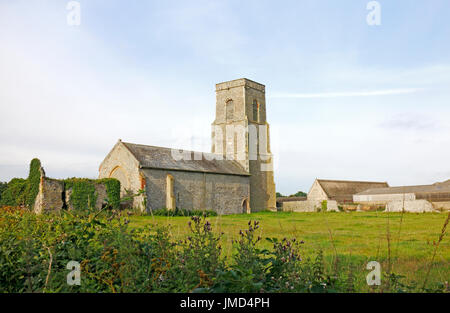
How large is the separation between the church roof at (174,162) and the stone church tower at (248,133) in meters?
3.38

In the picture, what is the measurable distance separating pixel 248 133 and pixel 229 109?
3.50 meters

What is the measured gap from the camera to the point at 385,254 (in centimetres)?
871

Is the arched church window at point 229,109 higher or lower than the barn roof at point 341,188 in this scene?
higher

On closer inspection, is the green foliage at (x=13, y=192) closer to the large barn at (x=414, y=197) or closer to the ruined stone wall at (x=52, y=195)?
the ruined stone wall at (x=52, y=195)

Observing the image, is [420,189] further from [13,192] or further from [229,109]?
[13,192]

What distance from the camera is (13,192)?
2528 cm

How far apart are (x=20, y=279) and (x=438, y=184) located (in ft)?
158

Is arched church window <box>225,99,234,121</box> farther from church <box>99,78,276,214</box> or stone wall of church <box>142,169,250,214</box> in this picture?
stone wall of church <box>142,169,250,214</box>

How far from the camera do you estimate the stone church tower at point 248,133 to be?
1551 inches

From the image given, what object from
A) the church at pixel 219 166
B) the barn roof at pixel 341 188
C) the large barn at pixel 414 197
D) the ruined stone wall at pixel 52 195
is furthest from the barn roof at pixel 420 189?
the ruined stone wall at pixel 52 195

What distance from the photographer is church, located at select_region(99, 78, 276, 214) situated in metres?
28.4

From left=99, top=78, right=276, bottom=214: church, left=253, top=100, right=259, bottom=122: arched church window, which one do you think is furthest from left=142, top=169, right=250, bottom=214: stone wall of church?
left=253, top=100, right=259, bottom=122: arched church window
